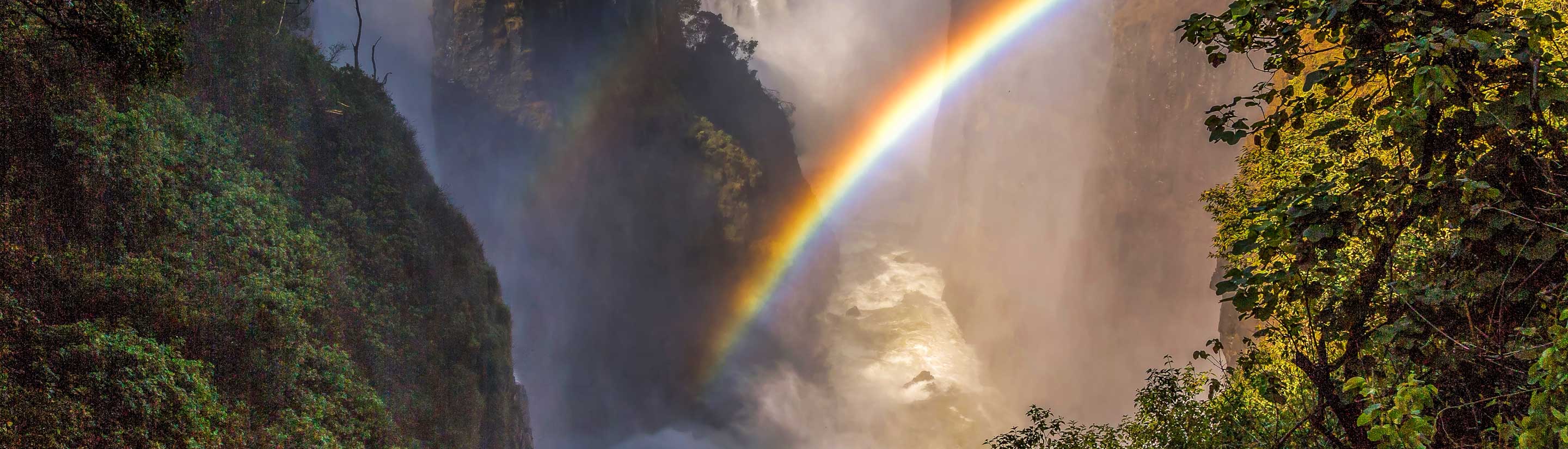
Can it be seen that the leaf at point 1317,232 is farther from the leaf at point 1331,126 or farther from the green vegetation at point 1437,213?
the leaf at point 1331,126

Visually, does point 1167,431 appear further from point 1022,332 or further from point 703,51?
point 703,51

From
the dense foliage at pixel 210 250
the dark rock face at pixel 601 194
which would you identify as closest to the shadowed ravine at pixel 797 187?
the dark rock face at pixel 601 194

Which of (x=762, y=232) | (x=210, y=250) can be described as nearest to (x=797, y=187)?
(x=762, y=232)

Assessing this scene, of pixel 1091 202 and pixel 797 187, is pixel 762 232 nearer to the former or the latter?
pixel 797 187

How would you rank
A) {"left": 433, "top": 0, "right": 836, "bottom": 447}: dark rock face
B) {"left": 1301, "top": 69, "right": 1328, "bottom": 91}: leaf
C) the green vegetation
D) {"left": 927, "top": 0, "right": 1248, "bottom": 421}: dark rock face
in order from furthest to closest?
{"left": 433, "top": 0, "right": 836, "bottom": 447}: dark rock face < {"left": 927, "top": 0, "right": 1248, "bottom": 421}: dark rock face < {"left": 1301, "top": 69, "right": 1328, "bottom": 91}: leaf < the green vegetation

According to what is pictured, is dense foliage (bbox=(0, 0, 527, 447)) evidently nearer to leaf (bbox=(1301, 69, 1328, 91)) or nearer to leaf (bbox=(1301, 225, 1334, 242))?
leaf (bbox=(1301, 69, 1328, 91))

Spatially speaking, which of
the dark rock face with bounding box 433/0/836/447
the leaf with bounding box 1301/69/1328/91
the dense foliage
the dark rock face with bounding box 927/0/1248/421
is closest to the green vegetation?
the leaf with bounding box 1301/69/1328/91

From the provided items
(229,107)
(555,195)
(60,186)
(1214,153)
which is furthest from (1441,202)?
(555,195)
